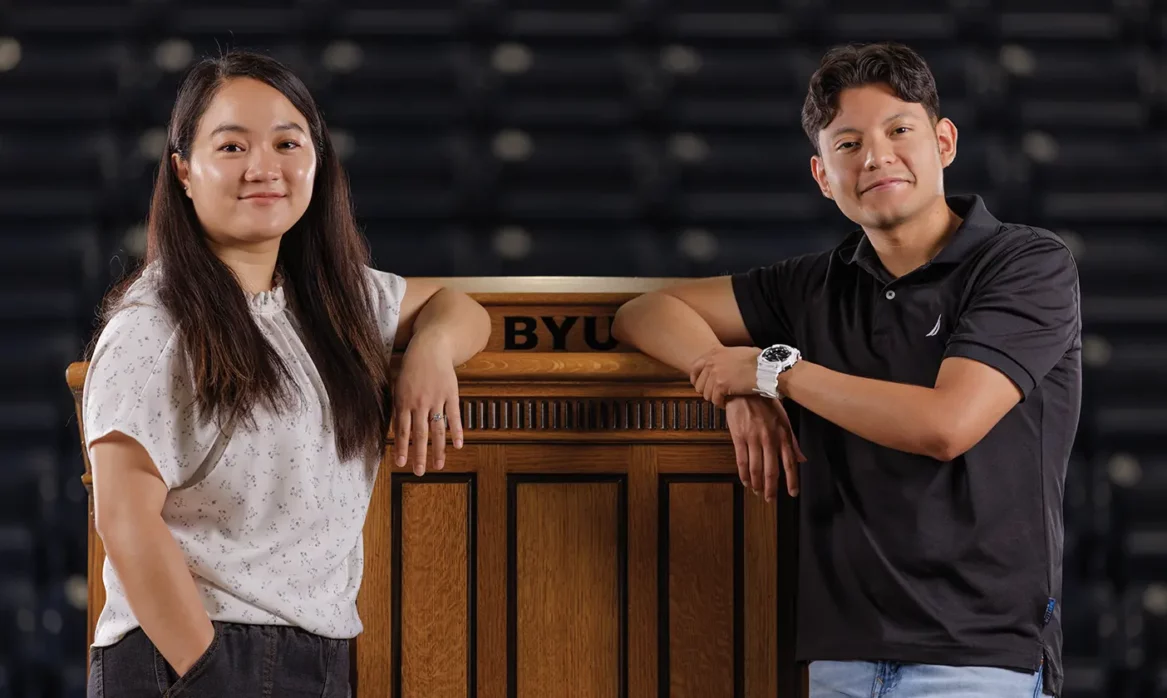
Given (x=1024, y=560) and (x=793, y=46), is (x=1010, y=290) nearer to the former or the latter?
(x=1024, y=560)

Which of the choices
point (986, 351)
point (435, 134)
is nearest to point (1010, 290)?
point (986, 351)

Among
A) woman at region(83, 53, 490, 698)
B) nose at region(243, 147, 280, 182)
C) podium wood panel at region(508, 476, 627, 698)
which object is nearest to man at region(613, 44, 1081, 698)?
podium wood panel at region(508, 476, 627, 698)

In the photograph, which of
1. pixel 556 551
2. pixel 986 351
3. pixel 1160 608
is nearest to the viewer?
pixel 986 351

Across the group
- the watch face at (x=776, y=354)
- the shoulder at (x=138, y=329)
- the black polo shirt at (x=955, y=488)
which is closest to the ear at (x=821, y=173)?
the black polo shirt at (x=955, y=488)

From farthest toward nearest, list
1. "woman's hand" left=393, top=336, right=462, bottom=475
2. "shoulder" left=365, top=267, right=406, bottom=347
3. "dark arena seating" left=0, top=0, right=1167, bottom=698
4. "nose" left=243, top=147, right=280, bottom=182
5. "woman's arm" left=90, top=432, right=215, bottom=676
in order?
"dark arena seating" left=0, top=0, right=1167, bottom=698 < "shoulder" left=365, top=267, right=406, bottom=347 < "woman's hand" left=393, top=336, right=462, bottom=475 < "nose" left=243, top=147, right=280, bottom=182 < "woman's arm" left=90, top=432, right=215, bottom=676

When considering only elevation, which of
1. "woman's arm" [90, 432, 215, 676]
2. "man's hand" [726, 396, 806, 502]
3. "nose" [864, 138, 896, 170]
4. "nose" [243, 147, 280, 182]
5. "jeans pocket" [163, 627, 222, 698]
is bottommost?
"jeans pocket" [163, 627, 222, 698]

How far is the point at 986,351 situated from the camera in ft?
4.83

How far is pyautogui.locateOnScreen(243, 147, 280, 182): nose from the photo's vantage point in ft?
4.68

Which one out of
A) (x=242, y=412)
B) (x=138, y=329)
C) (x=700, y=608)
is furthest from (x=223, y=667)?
(x=700, y=608)

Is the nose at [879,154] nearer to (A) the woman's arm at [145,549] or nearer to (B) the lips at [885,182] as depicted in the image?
(B) the lips at [885,182]

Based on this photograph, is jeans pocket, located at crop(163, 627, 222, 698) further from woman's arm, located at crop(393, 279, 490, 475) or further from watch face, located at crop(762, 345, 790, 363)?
watch face, located at crop(762, 345, 790, 363)

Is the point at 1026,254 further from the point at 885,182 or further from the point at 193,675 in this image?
the point at 193,675

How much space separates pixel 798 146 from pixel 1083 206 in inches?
28.6

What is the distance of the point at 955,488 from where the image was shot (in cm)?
152
